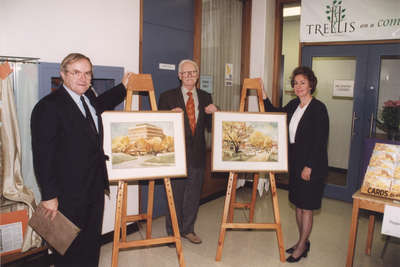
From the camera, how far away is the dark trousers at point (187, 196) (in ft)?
10.2

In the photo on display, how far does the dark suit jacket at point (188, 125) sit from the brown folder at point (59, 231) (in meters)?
1.35

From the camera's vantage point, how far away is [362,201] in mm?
2271

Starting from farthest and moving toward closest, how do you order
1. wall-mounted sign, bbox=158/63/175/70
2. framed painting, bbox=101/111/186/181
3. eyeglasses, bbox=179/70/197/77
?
wall-mounted sign, bbox=158/63/175/70
eyeglasses, bbox=179/70/197/77
framed painting, bbox=101/111/186/181

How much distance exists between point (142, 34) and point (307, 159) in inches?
78.8

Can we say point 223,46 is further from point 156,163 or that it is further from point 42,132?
point 42,132

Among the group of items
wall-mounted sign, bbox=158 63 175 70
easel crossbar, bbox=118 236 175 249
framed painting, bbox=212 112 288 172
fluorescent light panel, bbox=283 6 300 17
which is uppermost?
fluorescent light panel, bbox=283 6 300 17

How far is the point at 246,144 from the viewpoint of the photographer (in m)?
2.84

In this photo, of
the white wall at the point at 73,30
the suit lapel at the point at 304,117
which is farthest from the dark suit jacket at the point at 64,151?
the suit lapel at the point at 304,117

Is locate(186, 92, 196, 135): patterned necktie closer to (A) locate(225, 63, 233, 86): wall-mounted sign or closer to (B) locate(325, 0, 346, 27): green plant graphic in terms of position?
(A) locate(225, 63, 233, 86): wall-mounted sign

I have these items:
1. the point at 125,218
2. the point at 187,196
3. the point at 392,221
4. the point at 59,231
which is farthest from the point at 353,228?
the point at 59,231

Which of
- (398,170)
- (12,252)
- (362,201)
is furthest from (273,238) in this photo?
(12,252)

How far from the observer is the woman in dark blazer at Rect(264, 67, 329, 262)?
2730 mm

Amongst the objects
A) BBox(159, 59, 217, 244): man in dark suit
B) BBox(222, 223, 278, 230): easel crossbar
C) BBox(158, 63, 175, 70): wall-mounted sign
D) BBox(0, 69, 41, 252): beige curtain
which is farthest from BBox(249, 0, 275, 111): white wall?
BBox(0, 69, 41, 252): beige curtain

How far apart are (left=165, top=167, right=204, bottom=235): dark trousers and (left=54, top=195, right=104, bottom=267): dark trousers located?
1.00m
